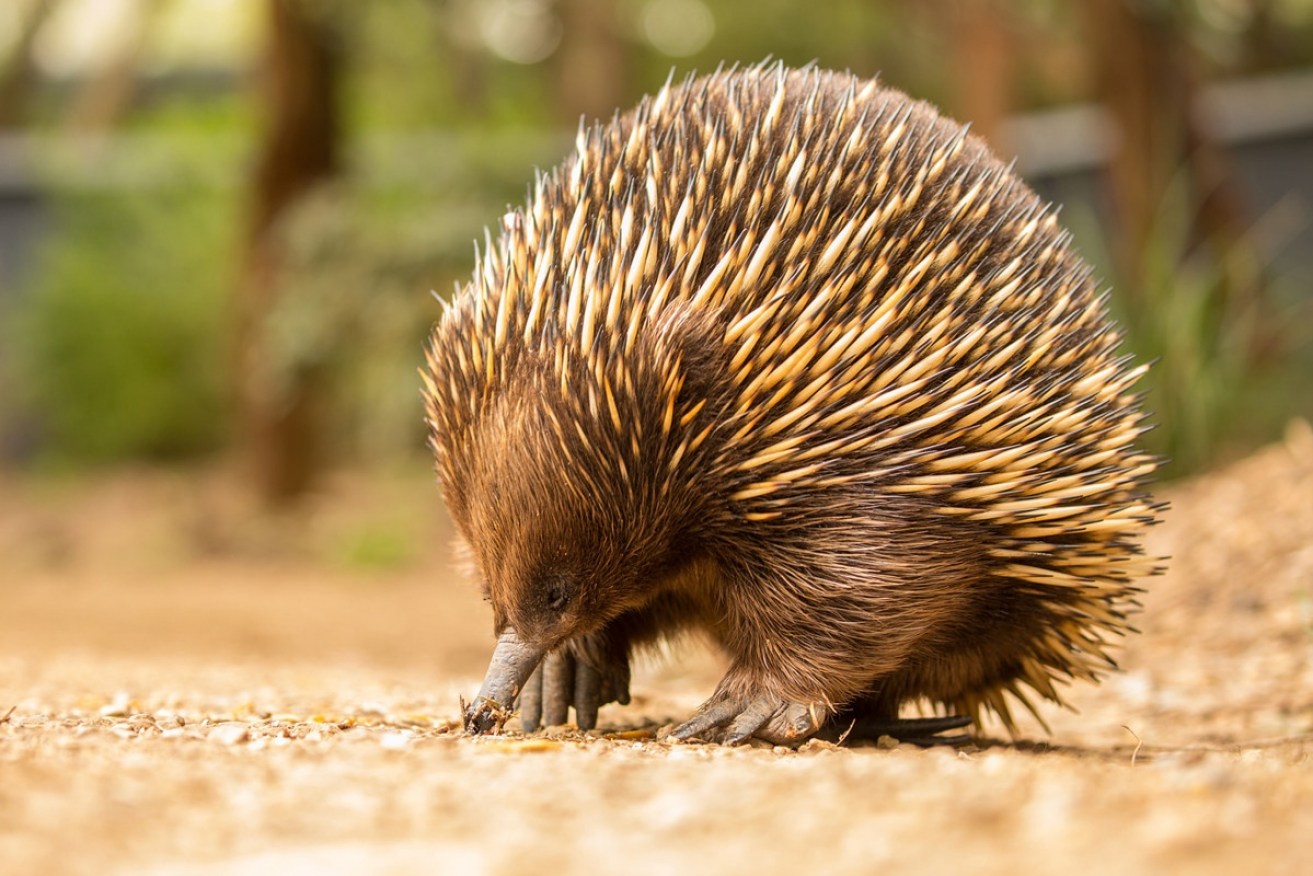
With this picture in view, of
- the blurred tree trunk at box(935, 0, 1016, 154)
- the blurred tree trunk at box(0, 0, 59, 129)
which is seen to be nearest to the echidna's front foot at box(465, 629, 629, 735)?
the blurred tree trunk at box(935, 0, 1016, 154)

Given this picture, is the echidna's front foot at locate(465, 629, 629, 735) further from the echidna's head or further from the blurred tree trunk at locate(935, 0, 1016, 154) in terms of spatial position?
the blurred tree trunk at locate(935, 0, 1016, 154)

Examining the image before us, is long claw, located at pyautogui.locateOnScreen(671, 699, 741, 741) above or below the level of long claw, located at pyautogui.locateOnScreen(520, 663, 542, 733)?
below

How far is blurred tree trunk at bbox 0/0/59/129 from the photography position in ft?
69.4

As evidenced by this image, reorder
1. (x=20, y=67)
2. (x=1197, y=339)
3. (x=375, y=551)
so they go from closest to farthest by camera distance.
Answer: (x=1197, y=339)
(x=375, y=551)
(x=20, y=67)

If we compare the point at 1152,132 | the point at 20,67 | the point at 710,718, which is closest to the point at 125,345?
the point at 20,67

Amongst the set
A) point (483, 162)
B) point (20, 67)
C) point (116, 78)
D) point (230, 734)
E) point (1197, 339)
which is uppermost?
point (20, 67)

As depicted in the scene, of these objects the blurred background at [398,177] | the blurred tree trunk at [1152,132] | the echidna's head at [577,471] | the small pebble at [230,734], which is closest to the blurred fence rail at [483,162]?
the blurred background at [398,177]

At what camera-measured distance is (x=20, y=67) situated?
2206cm

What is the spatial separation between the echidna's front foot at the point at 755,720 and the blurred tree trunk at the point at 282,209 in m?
8.14

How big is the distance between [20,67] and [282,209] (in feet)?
39.7

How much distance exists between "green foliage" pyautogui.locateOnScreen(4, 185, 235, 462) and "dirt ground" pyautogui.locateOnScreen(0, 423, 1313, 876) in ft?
31.7

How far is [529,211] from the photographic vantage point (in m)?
3.87

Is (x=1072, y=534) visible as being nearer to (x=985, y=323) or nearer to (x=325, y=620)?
(x=985, y=323)

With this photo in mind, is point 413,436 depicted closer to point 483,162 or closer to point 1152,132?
point 483,162
